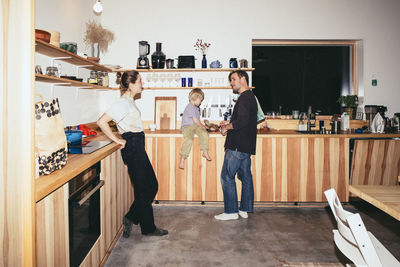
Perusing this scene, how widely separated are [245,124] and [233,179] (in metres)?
0.67

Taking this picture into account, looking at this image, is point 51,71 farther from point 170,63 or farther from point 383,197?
point 383,197

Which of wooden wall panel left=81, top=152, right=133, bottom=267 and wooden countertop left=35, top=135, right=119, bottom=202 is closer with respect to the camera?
wooden countertop left=35, top=135, right=119, bottom=202

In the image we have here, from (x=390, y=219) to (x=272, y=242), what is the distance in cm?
166

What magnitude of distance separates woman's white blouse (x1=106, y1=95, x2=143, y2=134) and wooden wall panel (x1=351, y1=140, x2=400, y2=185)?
290 centimetres

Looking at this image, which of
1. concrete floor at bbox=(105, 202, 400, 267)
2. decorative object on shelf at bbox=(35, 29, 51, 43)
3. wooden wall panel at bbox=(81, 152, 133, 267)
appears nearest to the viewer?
wooden wall panel at bbox=(81, 152, 133, 267)

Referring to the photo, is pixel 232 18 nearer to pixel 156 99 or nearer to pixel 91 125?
pixel 156 99

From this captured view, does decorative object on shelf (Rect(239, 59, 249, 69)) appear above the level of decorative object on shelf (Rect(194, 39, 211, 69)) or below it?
below

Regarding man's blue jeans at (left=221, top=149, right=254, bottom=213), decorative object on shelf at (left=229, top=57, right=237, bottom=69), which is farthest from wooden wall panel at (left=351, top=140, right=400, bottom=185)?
decorative object on shelf at (left=229, top=57, right=237, bottom=69)

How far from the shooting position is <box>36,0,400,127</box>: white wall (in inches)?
181

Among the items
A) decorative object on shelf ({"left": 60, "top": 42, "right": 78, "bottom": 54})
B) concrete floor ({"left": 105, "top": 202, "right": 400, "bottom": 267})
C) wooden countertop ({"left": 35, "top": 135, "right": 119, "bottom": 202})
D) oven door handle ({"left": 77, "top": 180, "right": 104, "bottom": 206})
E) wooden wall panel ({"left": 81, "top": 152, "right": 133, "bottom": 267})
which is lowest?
concrete floor ({"left": 105, "top": 202, "right": 400, "bottom": 267})

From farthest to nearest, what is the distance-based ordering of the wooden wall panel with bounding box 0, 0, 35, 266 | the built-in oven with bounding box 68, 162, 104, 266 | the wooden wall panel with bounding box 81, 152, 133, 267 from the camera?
1. the wooden wall panel with bounding box 81, 152, 133, 267
2. the built-in oven with bounding box 68, 162, 104, 266
3. the wooden wall panel with bounding box 0, 0, 35, 266

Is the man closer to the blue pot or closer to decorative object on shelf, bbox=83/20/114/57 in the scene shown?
the blue pot

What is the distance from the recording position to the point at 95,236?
82.4 inches

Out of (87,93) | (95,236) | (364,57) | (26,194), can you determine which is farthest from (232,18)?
(26,194)
